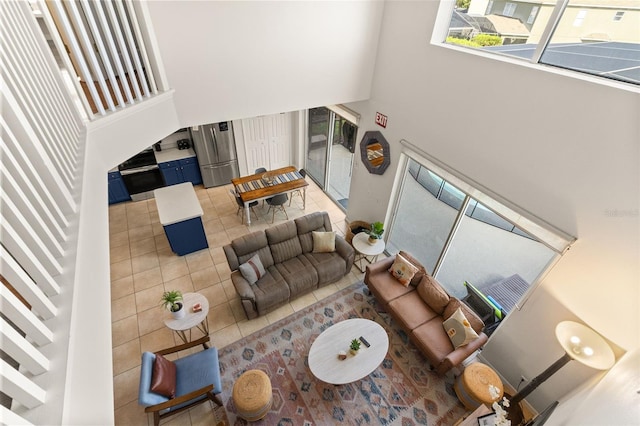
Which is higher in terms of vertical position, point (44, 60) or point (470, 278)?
point (44, 60)

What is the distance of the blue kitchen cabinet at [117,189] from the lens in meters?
6.75

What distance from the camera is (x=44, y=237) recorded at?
1315 millimetres

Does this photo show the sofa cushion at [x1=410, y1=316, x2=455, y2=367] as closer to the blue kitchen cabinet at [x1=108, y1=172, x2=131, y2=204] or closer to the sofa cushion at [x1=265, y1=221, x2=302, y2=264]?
the sofa cushion at [x1=265, y1=221, x2=302, y2=264]

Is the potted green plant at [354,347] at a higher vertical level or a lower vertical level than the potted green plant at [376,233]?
lower

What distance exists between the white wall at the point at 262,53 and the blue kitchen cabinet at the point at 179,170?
11.1 ft

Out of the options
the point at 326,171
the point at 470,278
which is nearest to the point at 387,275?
the point at 470,278

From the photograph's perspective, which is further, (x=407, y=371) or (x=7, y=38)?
(x=407, y=371)

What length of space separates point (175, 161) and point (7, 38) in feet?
19.7

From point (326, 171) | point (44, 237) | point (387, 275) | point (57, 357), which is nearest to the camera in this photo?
point (57, 357)

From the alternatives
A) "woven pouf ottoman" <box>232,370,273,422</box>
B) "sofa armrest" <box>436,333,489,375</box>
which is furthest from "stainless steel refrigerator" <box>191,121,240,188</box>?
"sofa armrest" <box>436,333,489,375</box>

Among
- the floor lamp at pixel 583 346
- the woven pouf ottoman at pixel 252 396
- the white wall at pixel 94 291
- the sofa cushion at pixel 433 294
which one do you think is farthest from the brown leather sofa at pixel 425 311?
the white wall at pixel 94 291

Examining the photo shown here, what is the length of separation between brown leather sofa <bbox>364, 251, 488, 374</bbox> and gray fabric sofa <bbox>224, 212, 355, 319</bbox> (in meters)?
0.72

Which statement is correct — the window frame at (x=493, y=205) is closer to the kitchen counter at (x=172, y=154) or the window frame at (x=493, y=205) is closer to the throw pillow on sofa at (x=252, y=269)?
the throw pillow on sofa at (x=252, y=269)

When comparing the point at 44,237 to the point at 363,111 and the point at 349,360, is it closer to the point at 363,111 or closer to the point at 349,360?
the point at 349,360
